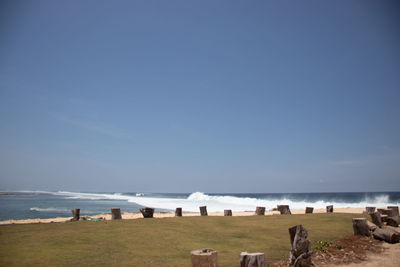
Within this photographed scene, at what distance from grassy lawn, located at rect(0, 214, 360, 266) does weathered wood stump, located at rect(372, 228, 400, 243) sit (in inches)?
50.2

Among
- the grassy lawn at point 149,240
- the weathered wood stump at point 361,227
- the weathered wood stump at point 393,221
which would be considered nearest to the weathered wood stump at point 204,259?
the grassy lawn at point 149,240

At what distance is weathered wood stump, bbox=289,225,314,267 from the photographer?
873cm

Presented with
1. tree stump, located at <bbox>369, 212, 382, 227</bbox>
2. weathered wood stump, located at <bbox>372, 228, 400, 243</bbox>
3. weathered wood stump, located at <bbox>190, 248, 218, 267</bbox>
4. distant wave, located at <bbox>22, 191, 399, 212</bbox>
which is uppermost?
weathered wood stump, located at <bbox>190, 248, 218, 267</bbox>

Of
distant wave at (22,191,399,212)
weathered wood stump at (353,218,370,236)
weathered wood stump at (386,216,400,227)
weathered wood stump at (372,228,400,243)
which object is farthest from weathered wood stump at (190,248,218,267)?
distant wave at (22,191,399,212)

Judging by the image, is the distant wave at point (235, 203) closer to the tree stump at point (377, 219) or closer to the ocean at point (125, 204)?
Answer: the ocean at point (125, 204)

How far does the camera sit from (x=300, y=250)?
28.9 ft

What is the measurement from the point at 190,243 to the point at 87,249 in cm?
359

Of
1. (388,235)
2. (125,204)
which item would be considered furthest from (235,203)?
(388,235)

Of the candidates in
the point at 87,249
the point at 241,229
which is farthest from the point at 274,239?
the point at 87,249

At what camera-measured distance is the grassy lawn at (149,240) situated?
8.69m

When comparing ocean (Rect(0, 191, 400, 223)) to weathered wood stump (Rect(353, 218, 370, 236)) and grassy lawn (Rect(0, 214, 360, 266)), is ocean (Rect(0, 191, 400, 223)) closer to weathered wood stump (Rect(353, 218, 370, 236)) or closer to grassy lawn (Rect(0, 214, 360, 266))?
grassy lawn (Rect(0, 214, 360, 266))

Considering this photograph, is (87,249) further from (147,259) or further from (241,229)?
(241,229)

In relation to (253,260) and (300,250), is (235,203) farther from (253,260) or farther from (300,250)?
(253,260)

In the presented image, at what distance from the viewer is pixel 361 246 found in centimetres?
1132
